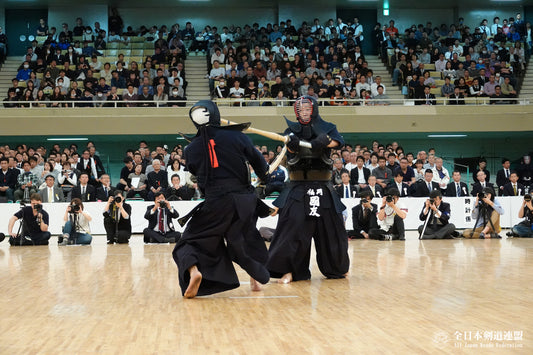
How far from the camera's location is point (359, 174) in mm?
16766

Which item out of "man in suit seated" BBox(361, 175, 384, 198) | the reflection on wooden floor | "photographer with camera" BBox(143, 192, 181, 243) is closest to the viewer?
the reflection on wooden floor

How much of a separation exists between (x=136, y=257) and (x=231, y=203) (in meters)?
4.78

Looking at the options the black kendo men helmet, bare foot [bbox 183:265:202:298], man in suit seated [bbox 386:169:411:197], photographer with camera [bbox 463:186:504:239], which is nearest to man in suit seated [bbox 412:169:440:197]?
man in suit seated [bbox 386:169:411:197]

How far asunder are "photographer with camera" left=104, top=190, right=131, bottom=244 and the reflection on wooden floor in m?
4.88

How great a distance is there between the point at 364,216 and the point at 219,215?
9.09 metres

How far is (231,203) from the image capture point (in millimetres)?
6215

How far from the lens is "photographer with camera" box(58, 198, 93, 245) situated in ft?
44.9

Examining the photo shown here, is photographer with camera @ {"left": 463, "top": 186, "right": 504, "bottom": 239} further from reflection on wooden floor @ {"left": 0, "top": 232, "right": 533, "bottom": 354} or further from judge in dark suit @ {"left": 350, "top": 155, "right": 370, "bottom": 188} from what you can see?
reflection on wooden floor @ {"left": 0, "top": 232, "right": 533, "bottom": 354}

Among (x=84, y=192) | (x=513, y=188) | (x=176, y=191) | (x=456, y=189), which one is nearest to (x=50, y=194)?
(x=84, y=192)

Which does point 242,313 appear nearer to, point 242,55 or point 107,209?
point 107,209

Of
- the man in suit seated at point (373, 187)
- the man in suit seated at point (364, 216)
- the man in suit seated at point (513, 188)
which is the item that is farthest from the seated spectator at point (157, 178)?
the man in suit seated at point (513, 188)

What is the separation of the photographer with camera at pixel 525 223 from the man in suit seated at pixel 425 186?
2083mm

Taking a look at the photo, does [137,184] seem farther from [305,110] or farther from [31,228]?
[305,110]

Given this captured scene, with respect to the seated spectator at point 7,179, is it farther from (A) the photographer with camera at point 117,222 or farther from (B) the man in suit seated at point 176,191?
(B) the man in suit seated at point 176,191
